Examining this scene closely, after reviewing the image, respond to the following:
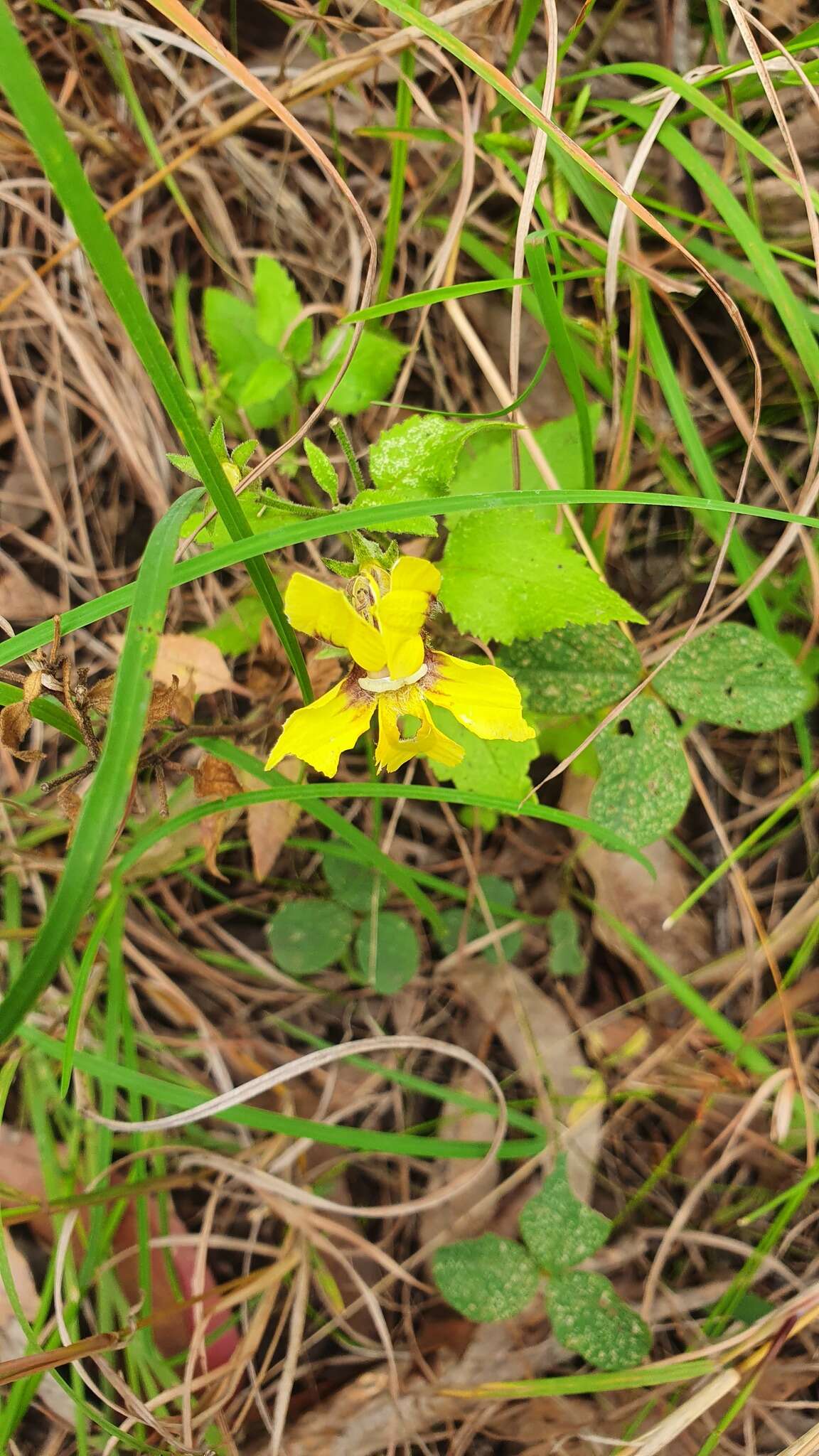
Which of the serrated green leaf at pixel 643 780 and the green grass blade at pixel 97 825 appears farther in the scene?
the serrated green leaf at pixel 643 780

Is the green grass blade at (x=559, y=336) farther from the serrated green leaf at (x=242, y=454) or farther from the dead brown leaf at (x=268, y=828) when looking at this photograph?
the dead brown leaf at (x=268, y=828)

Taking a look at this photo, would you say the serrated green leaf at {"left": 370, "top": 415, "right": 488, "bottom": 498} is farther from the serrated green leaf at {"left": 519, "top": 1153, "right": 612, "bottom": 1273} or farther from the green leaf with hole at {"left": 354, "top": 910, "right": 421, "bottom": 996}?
the serrated green leaf at {"left": 519, "top": 1153, "right": 612, "bottom": 1273}

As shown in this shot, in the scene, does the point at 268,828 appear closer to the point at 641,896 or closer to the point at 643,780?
the point at 643,780

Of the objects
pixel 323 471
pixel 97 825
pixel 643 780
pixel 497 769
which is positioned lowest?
pixel 643 780

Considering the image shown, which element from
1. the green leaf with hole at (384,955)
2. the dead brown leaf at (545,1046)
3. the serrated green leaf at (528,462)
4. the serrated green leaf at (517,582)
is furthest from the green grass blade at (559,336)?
the dead brown leaf at (545,1046)

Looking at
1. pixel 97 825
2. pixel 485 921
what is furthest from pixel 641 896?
pixel 97 825

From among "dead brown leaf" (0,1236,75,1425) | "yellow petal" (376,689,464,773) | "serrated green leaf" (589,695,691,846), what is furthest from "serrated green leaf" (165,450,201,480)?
"dead brown leaf" (0,1236,75,1425)
